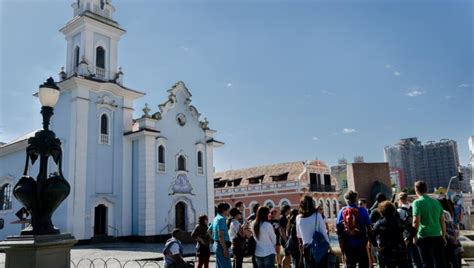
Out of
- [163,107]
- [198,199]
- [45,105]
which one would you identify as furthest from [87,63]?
[45,105]

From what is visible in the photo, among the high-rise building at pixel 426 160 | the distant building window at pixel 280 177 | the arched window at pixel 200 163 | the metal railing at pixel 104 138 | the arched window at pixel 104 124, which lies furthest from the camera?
the high-rise building at pixel 426 160

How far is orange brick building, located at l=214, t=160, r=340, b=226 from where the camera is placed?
38.1 m

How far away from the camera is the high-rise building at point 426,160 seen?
282 ft

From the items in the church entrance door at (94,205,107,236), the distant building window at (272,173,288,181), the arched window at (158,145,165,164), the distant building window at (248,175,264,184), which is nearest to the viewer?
the church entrance door at (94,205,107,236)

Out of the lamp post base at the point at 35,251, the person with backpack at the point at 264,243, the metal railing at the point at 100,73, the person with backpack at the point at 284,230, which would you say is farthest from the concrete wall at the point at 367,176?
the lamp post base at the point at 35,251

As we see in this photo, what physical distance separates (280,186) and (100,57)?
20791mm

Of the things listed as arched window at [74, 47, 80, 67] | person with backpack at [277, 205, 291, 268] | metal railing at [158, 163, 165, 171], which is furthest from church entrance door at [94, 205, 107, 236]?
person with backpack at [277, 205, 291, 268]

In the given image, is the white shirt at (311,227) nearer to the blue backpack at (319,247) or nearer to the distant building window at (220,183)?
the blue backpack at (319,247)

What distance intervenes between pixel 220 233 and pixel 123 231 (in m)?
18.4

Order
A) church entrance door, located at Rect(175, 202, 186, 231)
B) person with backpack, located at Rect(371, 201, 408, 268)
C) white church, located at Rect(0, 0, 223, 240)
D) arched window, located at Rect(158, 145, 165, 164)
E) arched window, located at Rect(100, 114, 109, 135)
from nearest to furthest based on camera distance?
person with backpack, located at Rect(371, 201, 408, 268), white church, located at Rect(0, 0, 223, 240), arched window, located at Rect(100, 114, 109, 135), arched window, located at Rect(158, 145, 165, 164), church entrance door, located at Rect(175, 202, 186, 231)

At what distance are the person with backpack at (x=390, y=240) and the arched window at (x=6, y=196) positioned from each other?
27.1m

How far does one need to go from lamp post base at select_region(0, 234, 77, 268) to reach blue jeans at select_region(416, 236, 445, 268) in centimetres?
601

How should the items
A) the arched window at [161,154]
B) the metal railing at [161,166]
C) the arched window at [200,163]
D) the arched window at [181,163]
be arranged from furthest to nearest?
the arched window at [200,163] → the arched window at [181,163] → the arched window at [161,154] → the metal railing at [161,166]

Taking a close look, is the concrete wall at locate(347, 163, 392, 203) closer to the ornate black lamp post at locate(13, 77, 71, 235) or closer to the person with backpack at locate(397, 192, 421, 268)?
the person with backpack at locate(397, 192, 421, 268)
